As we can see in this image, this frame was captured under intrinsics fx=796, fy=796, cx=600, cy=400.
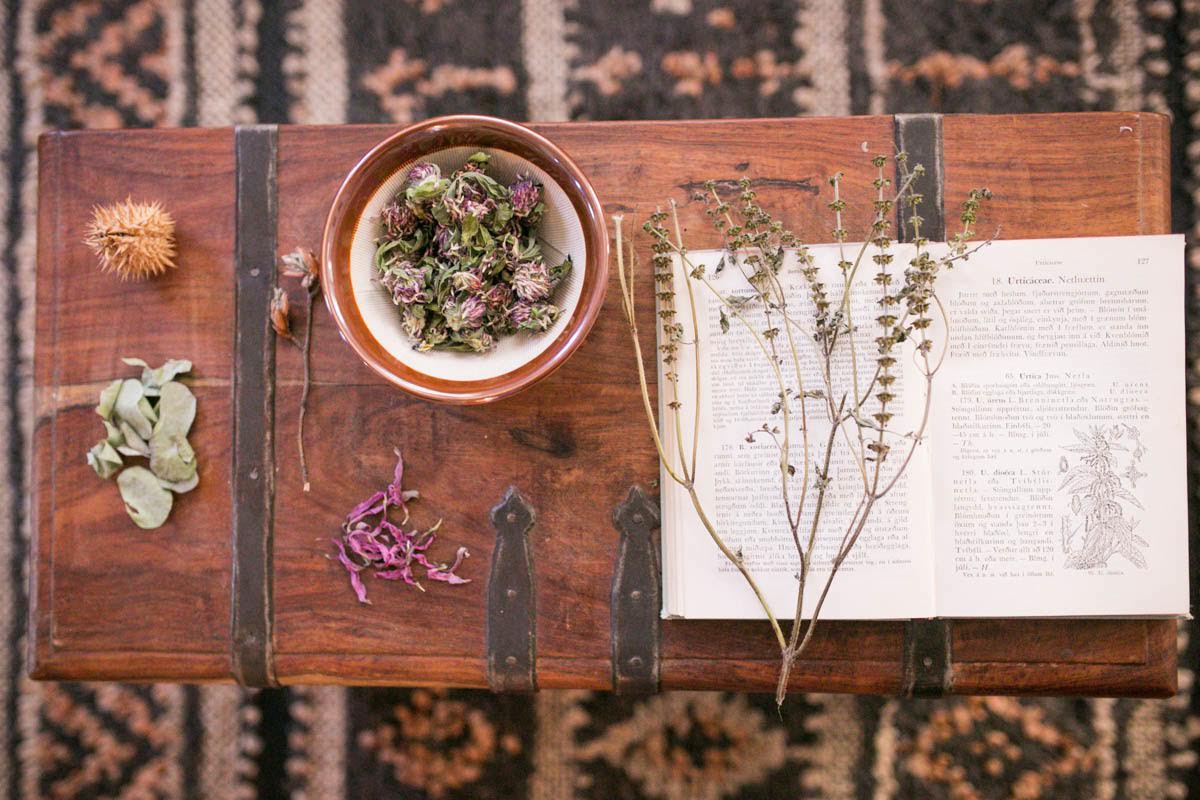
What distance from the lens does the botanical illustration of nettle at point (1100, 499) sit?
962mm

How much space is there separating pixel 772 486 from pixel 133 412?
799 millimetres

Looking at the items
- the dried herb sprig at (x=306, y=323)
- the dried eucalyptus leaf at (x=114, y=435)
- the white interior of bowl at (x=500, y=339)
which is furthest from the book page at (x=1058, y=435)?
the dried eucalyptus leaf at (x=114, y=435)

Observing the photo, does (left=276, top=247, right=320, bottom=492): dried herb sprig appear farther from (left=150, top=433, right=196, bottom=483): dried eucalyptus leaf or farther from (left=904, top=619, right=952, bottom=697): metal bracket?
(left=904, top=619, right=952, bottom=697): metal bracket

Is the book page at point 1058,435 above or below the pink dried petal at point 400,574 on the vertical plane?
above

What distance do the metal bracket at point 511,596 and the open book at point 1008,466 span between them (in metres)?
0.18

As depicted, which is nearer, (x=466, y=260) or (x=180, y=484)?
(x=466, y=260)

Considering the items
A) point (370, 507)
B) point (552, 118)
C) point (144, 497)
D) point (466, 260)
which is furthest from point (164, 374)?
point (552, 118)

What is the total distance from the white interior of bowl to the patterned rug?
53cm

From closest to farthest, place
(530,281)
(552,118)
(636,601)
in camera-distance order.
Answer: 1. (530,281)
2. (636,601)
3. (552,118)

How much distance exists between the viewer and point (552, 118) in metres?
1.39

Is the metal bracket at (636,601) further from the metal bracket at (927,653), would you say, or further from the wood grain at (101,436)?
the wood grain at (101,436)

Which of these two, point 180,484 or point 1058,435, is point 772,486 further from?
point 180,484

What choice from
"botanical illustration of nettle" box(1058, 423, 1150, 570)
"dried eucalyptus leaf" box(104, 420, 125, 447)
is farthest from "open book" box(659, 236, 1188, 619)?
"dried eucalyptus leaf" box(104, 420, 125, 447)

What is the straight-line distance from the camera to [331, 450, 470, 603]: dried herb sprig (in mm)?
983
